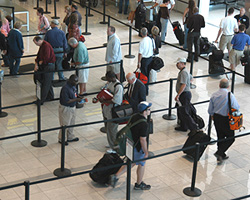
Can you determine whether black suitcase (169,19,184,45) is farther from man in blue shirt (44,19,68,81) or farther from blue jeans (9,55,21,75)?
blue jeans (9,55,21,75)

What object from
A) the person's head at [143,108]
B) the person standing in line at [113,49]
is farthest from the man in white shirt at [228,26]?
the person's head at [143,108]

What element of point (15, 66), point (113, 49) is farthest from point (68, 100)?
point (15, 66)

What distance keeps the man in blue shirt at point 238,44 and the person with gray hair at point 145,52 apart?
2.87m

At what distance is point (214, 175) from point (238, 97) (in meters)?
4.41

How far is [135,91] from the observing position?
10016 mm

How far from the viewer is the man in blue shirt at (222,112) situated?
9.52 m

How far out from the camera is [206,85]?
14203mm

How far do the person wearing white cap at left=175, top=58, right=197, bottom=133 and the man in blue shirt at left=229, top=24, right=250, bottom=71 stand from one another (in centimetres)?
407

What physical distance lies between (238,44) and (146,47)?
3231 millimetres

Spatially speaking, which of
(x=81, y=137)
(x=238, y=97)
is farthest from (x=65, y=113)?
(x=238, y=97)

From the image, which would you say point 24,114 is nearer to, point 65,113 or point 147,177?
point 65,113

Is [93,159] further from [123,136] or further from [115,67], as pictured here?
[115,67]

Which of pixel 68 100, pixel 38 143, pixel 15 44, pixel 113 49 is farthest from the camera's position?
pixel 15 44

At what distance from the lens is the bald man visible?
996cm
